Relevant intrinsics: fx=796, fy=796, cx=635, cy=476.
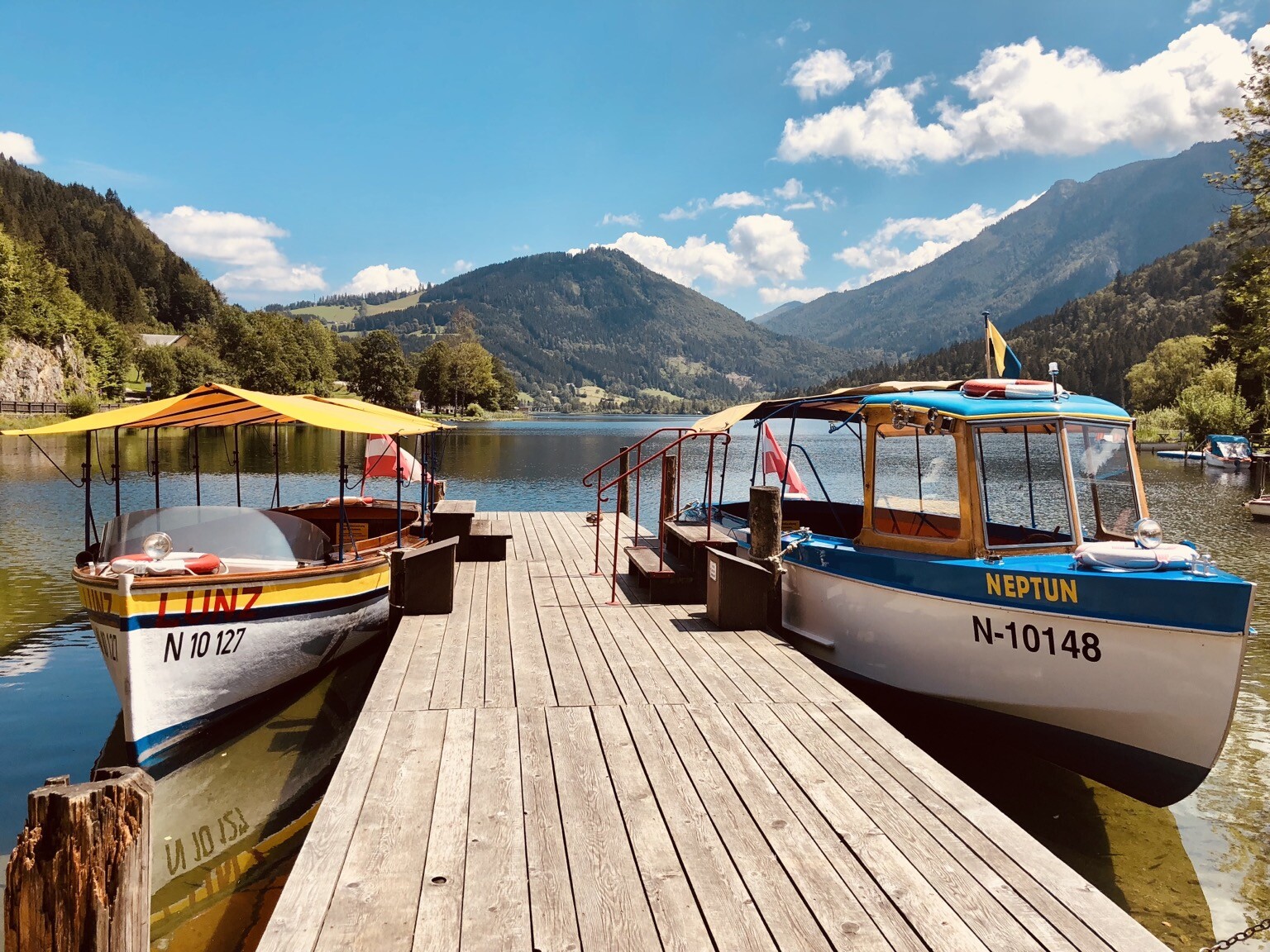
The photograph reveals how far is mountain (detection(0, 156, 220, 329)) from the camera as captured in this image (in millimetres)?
117250

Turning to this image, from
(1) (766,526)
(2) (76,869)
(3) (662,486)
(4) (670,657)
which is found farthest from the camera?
(3) (662,486)

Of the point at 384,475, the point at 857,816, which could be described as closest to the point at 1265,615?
the point at 857,816

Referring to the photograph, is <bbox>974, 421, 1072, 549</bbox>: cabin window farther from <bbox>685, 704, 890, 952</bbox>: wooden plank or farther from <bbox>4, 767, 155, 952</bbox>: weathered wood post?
<bbox>4, 767, 155, 952</bbox>: weathered wood post

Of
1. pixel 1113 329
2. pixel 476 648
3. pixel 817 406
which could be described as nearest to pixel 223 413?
pixel 476 648

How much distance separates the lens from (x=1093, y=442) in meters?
7.49

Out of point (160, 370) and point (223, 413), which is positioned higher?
point (160, 370)

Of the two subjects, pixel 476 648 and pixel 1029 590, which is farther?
pixel 476 648

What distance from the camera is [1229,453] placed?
47.0 m

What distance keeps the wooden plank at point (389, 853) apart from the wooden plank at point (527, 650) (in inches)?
43.0

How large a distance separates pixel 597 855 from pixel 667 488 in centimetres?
882

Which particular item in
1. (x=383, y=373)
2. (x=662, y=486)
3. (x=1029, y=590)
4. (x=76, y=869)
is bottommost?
(x=76, y=869)

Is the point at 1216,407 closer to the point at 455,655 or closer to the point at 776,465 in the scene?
the point at 776,465

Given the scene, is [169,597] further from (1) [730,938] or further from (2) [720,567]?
(1) [730,938]

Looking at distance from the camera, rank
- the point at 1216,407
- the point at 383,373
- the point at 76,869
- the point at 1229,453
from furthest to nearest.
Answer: the point at 383,373 → the point at 1216,407 → the point at 1229,453 → the point at 76,869
